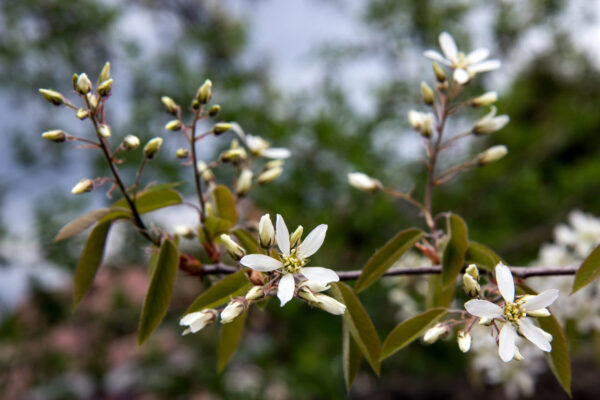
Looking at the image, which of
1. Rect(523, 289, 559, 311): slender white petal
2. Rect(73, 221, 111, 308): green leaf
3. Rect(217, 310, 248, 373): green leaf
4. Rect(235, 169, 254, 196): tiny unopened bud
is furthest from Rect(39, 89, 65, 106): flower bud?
Rect(523, 289, 559, 311): slender white petal

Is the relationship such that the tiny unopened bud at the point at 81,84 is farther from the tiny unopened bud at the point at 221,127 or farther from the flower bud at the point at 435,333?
the flower bud at the point at 435,333

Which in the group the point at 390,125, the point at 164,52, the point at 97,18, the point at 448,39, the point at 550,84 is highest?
the point at 448,39

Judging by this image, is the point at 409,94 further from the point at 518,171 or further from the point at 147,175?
the point at 147,175

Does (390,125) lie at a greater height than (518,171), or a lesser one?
greater

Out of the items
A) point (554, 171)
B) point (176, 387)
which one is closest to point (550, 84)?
point (554, 171)

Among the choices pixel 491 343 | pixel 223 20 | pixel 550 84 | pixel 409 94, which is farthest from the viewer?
pixel 550 84

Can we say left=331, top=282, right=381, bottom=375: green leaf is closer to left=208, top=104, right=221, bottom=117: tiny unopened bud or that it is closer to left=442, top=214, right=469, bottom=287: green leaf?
left=442, top=214, right=469, bottom=287: green leaf
